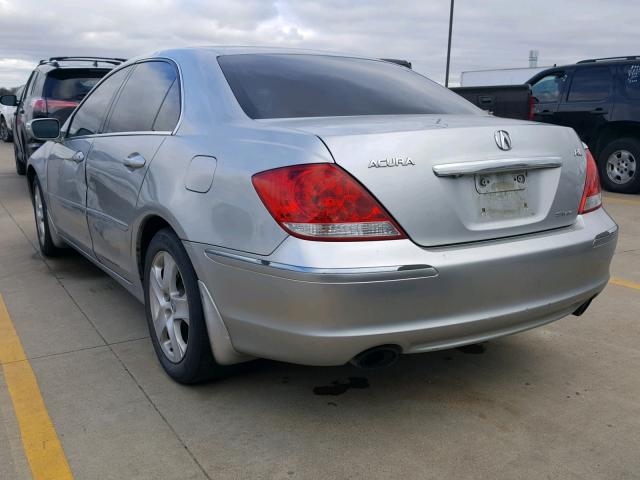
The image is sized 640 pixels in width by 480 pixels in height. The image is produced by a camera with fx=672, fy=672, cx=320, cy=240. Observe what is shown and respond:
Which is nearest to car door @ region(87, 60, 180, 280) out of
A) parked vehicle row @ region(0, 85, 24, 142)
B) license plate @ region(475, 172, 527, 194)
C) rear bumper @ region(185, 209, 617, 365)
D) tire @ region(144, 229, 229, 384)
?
tire @ region(144, 229, 229, 384)

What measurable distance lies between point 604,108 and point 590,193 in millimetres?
7461

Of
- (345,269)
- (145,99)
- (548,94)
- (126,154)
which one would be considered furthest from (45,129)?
(548,94)

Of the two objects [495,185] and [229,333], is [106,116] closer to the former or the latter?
[229,333]

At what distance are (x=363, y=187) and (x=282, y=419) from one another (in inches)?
43.2

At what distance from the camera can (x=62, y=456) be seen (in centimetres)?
258

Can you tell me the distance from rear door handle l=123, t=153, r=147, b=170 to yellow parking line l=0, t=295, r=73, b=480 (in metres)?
1.14

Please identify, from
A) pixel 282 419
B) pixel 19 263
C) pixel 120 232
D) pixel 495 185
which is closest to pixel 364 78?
pixel 495 185

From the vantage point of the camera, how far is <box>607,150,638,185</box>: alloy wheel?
378 inches

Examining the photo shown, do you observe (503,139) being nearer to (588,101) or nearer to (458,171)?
(458,171)

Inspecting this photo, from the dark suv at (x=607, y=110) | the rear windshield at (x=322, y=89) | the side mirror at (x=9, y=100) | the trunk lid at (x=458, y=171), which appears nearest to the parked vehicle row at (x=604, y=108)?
the dark suv at (x=607, y=110)

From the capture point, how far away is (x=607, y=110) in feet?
31.8

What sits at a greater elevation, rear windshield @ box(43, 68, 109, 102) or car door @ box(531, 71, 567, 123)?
rear windshield @ box(43, 68, 109, 102)

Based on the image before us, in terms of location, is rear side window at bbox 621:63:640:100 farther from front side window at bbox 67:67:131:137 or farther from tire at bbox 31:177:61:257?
tire at bbox 31:177:61:257

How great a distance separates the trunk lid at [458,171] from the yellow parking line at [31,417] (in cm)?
155
